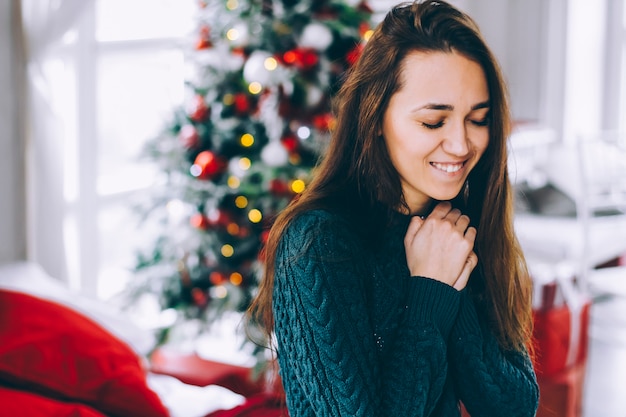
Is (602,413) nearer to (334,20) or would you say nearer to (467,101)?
(334,20)

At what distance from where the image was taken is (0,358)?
6.49ft

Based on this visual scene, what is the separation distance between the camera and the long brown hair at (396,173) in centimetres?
107

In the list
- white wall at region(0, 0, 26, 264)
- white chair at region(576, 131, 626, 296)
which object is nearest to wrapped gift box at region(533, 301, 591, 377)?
white chair at region(576, 131, 626, 296)

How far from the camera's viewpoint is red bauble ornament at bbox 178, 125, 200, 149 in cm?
331

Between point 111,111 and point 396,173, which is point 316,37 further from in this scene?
point 396,173

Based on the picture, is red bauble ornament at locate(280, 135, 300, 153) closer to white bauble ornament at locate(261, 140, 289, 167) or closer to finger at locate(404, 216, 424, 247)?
white bauble ornament at locate(261, 140, 289, 167)

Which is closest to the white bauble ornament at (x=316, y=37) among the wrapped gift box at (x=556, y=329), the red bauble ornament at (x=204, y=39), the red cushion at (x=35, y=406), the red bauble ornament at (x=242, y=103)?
the red bauble ornament at (x=242, y=103)

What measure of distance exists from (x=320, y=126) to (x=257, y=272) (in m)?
0.59

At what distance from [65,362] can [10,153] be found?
47.0 inches

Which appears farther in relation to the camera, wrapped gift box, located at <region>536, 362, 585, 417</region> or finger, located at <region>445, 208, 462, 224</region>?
wrapped gift box, located at <region>536, 362, 585, 417</region>

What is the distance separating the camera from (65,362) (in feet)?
6.71

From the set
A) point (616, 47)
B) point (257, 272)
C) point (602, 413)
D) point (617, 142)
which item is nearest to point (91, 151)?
point (257, 272)

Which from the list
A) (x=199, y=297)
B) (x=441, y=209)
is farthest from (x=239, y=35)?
(x=441, y=209)

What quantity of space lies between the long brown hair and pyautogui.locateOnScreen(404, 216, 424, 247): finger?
1.2 inches
